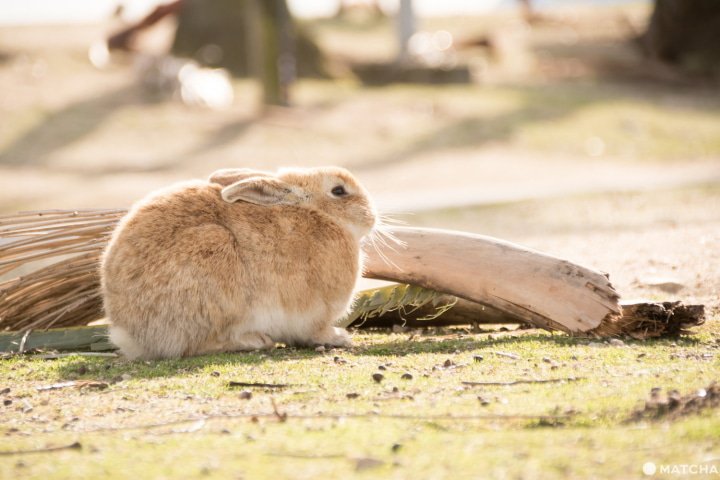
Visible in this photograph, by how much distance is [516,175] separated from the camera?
53.1 feet

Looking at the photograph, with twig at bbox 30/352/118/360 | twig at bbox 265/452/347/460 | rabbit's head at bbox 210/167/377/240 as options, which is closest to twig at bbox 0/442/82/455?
twig at bbox 265/452/347/460

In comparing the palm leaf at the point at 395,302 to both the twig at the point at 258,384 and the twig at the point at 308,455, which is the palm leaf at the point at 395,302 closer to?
the twig at the point at 258,384

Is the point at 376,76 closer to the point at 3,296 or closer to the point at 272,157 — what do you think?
the point at 272,157

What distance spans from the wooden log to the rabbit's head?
0.40 metres

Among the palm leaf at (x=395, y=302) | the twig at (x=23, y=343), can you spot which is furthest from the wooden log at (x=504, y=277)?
the twig at (x=23, y=343)

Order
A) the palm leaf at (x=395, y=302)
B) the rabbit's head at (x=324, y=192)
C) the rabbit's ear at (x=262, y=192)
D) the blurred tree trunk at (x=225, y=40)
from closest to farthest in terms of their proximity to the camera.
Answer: the rabbit's ear at (x=262, y=192) → the rabbit's head at (x=324, y=192) → the palm leaf at (x=395, y=302) → the blurred tree trunk at (x=225, y=40)

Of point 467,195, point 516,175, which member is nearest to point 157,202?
point 467,195

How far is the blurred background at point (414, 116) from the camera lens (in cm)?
1227

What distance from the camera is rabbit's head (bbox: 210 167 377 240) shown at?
5.49 meters

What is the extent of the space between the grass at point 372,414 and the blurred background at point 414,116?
8.67ft

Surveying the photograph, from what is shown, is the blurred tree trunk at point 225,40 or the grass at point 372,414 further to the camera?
the blurred tree trunk at point 225,40

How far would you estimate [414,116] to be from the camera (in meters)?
20.0

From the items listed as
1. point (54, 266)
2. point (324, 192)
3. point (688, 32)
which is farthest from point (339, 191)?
point (688, 32)

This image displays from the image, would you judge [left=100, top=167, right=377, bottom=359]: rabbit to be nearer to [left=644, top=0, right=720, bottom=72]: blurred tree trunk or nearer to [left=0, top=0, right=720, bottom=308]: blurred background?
[left=0, top=0, right=720, bottom=308]: blurred background
